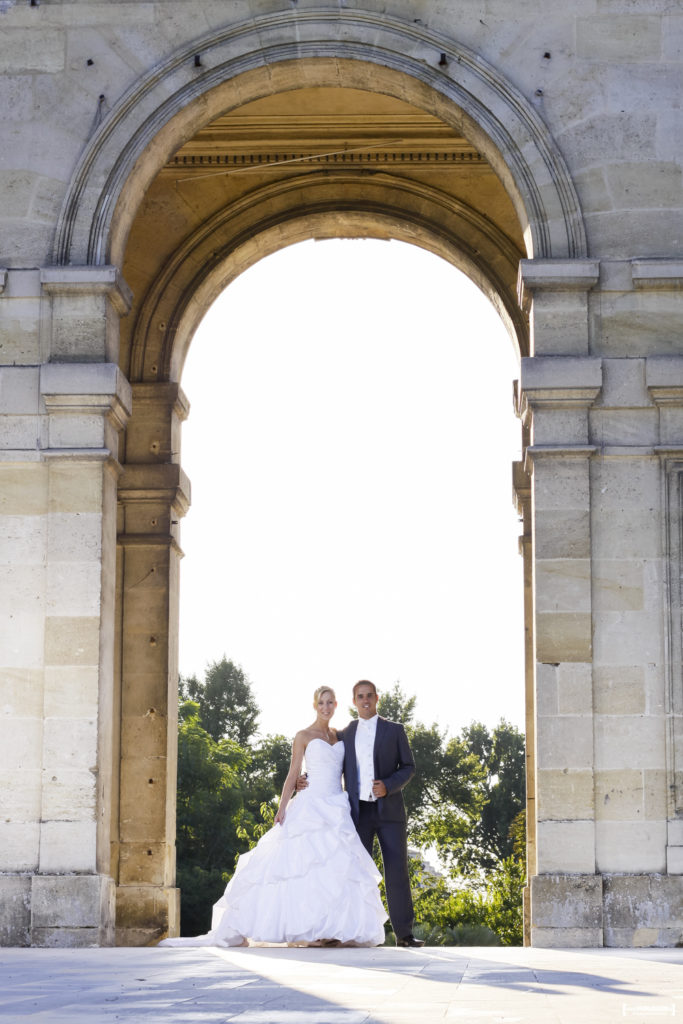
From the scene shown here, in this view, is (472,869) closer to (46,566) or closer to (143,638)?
(143,638)

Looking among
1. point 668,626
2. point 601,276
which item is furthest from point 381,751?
point 601,276

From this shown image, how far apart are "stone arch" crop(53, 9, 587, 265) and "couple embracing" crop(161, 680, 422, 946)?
16.5 feet

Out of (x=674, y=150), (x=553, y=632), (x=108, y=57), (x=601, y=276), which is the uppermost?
(x=108, y=57)

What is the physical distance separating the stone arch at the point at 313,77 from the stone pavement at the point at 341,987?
23.6 ft

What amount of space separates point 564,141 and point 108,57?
4.67 metres

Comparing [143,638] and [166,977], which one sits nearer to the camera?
[166,977]

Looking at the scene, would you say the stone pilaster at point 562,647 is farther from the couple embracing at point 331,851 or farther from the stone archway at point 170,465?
the couple embracing at point 331,851

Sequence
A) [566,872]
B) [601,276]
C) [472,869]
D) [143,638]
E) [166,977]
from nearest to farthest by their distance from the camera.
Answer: [166,977], [566,872], [601,276], [143,638], [472,869]

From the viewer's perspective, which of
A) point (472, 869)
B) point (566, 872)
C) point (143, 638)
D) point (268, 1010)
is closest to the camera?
point (268, 1010)

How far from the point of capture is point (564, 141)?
54.9ft

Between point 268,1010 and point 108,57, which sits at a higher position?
point 108,57

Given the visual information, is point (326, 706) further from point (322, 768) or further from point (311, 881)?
point (311, 881)

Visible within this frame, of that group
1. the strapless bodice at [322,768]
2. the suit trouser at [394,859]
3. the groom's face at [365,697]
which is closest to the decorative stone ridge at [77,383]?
the groom's face at [365,697]

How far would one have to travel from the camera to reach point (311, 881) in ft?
50.2
